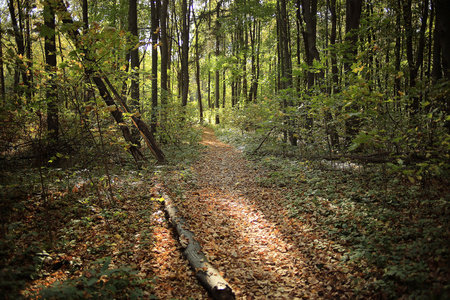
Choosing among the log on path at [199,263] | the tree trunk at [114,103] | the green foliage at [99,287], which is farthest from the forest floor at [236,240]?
the tree trunk at [114,103]

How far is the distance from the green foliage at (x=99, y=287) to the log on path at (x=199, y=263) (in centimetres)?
83

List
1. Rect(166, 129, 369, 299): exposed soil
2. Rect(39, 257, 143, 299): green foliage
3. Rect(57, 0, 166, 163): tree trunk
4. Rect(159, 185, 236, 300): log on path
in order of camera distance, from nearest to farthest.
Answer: Rect(39, 257, 143, 299): green foliage < Rect(159, 185, 236, 300): log on path < Rect(166, 129, 369, 299): exposed soil < Rect(57, 0, 166, 163): tree trunk

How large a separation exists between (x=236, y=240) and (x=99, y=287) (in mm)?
2487

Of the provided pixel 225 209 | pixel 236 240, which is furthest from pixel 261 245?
pixel 225 209

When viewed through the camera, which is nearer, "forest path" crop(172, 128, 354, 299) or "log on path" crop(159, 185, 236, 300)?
"log on path" crop(159, 185, 236, 300)

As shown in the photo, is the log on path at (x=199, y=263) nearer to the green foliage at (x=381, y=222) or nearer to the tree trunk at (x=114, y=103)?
the green foliage at (x=381, y=222)

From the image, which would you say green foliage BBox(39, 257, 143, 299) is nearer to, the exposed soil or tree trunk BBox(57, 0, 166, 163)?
the exposed soil

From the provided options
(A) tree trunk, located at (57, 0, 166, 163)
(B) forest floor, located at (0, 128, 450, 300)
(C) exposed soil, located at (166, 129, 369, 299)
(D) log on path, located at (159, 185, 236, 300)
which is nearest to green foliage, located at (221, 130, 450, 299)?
(B) forest floor, located at (0, 128, 450, 300)

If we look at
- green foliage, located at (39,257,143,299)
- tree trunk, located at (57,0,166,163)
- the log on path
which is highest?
tree trunk, located at (57,0,166,163)

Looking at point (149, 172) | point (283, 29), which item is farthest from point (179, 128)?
point (283, 29)

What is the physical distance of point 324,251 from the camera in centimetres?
392

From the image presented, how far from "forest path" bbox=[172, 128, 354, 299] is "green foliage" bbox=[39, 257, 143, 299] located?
131 centimetres

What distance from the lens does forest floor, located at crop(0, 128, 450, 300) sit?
2.84 metres

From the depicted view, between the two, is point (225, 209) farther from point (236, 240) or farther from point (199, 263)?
point (199, 263)
